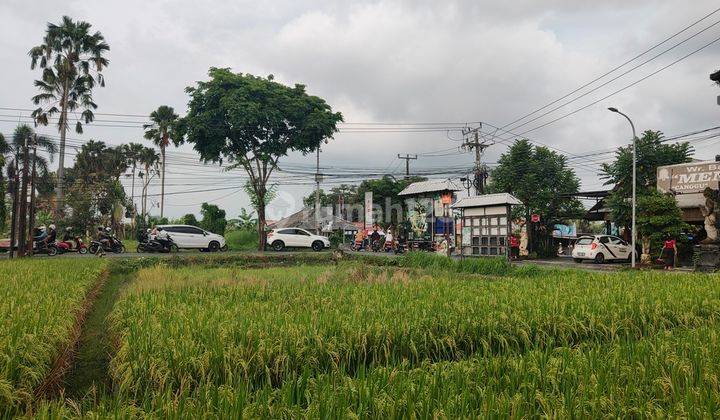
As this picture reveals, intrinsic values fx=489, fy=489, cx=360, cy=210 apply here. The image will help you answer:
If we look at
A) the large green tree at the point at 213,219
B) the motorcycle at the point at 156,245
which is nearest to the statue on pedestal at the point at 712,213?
the motorcycle at the point at 156,245

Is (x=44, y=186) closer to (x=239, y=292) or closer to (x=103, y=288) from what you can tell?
(x=103, y=288)

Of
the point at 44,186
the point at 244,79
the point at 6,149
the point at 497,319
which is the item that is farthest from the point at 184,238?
the point at 497,319

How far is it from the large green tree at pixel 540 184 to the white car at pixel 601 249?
487cm

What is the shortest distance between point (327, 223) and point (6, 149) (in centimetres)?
3411

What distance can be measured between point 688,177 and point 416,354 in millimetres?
22389

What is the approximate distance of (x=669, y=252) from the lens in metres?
20.0

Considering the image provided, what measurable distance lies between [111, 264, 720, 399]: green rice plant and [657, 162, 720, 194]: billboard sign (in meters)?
15.3

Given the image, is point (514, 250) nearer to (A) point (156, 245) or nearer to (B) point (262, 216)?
(B) point (262, 216)

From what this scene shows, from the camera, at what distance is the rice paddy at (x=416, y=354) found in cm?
333

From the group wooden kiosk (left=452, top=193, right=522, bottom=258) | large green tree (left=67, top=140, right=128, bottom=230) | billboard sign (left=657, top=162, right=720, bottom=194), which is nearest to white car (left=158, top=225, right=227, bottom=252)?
large green tree (left=67, top=140, right=128, bottom=230)

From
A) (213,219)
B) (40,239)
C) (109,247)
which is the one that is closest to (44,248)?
(40,239)

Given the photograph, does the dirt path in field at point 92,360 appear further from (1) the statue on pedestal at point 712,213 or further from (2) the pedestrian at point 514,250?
(2) the pedestrian at point 514,250

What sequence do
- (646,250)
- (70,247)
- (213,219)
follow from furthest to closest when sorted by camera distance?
(213,219) → (70,247) → (646,250)

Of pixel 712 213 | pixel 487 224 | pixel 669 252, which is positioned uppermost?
pixel 712 213
